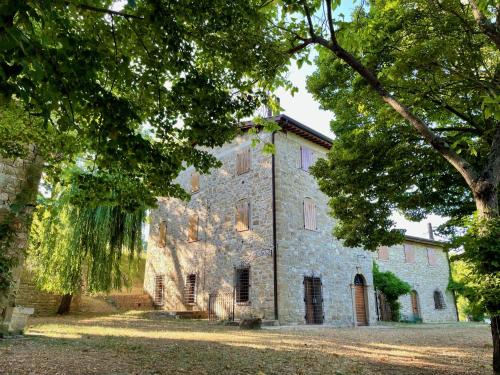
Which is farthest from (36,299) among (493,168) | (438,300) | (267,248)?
(438,300)

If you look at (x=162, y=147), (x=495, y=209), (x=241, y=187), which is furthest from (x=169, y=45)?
(x=241, y=187)

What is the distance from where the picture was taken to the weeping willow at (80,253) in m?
12.0

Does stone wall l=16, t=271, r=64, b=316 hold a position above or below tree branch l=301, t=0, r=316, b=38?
below

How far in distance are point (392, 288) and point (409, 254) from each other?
381cm

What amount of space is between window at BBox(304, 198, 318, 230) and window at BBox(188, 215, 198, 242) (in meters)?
5.43

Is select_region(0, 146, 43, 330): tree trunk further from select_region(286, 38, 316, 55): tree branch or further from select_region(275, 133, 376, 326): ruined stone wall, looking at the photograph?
select_region(275, 133, 376, 326): ruined stone wall

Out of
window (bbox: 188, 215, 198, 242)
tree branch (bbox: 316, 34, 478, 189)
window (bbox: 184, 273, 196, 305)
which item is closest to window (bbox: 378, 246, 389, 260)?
window (bbox: 188, 215, 198, 242)

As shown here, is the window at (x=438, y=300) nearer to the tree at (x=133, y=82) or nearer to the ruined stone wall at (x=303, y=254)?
the ruined stone wall at (x=303, y=254)

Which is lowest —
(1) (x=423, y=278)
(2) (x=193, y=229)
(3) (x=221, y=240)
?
(1) (x=423, y=278)

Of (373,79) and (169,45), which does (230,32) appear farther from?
(373,79)

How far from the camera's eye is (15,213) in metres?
6.49

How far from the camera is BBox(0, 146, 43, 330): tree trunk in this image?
6281 millimetres

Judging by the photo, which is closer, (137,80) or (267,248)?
(137,80)

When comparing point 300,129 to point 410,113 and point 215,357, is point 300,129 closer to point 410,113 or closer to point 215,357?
point 410,113
